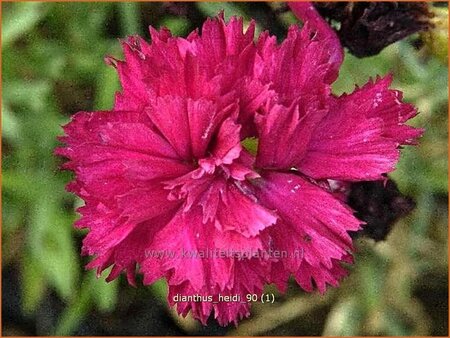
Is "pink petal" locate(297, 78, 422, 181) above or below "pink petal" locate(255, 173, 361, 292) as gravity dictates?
above

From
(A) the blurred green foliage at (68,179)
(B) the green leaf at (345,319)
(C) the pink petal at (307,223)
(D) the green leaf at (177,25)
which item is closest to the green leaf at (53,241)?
(A) the blurred green foliage at (68,179)

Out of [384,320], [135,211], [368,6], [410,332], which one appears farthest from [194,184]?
[410,332]

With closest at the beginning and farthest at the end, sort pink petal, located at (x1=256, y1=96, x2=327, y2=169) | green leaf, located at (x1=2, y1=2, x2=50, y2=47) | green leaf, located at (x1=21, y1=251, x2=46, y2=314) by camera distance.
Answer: pink petal, located at (x1=256, y1=96, x2=327, y2=169), green leaf, located at (x1=2, y1=2, x2=50, y2=47), green leaf, located at (x1=21, y1=251, x2=46, y2=314)

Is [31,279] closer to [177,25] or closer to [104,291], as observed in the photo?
[104,291]

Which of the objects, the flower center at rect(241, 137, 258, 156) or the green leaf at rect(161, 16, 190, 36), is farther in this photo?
the green leaf at rect(161, 16, 190, 36)

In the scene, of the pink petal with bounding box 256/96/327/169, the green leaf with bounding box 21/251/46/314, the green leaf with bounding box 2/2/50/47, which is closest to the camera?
the pink petal with bounding box 256/96/327/169

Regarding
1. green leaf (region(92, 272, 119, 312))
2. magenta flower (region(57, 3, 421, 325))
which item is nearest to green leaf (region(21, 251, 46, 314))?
green leaf (region(92, 272, 119, 312))

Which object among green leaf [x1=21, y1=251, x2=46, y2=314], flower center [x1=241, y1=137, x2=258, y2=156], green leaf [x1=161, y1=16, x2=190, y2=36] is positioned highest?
flower center [x1=241, y1=137, x2=258, y2=156]

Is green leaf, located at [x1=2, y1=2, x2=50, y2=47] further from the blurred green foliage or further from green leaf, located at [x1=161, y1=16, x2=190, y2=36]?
green leaf, located at [x1=161, y1=16, x2=190, y2=36]
